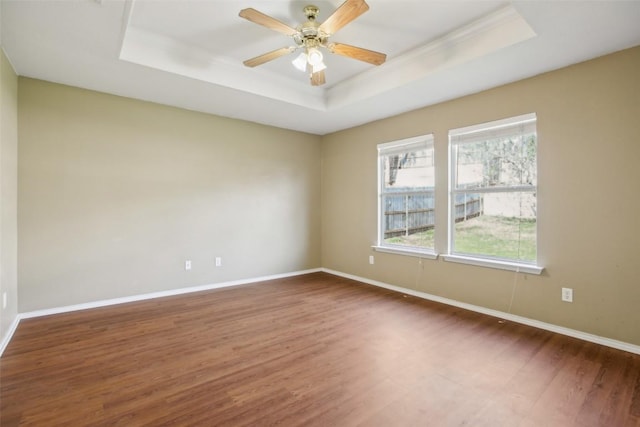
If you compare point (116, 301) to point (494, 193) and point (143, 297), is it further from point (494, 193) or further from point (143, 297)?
point (494, 193)

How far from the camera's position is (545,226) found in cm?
300

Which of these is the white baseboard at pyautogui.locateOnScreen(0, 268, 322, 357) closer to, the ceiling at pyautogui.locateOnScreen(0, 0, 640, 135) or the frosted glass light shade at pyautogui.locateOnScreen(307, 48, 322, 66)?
the ceiling at pyautogui.locateOnScreen(0, 0, 640, 135)

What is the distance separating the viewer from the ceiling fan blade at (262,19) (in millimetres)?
2076

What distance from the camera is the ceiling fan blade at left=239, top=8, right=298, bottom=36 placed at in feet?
6.81

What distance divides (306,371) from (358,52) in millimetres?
2544

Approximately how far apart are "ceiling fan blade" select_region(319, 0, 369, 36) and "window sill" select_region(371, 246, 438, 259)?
282 centimetres

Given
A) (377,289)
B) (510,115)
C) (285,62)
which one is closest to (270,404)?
(377,289)

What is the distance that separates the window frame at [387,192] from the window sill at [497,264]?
10.7 inches

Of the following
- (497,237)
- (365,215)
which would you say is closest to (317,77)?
(365,215)

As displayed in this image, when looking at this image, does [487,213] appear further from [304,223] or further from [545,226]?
[304,223]

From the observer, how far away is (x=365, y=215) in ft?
15.9

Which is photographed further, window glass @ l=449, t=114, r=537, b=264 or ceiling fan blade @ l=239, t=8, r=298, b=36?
window glass @ l=449, t=114, r=537, b=264

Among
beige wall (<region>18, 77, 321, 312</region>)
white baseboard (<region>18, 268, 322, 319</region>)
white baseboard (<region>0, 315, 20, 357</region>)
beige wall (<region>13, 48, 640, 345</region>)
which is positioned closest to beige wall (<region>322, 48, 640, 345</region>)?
beige wall (<region>13, 48, 640, 345</region>)

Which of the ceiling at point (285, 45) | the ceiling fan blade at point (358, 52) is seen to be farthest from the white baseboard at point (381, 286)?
the ceiling fan blade at point (358, 52)
